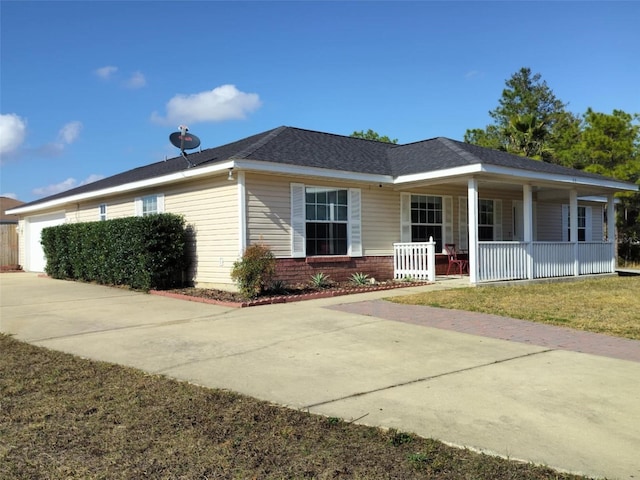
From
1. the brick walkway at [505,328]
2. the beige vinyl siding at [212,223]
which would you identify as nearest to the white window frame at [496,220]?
the brick walkway at [505,328]

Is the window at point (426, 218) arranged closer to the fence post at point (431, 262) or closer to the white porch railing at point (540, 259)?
the fence post at point (431, 262)

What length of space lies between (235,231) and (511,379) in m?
8.46

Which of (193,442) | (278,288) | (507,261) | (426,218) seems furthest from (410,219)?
(193,442)

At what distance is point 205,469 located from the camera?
11.2 feet

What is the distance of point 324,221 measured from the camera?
14125mm

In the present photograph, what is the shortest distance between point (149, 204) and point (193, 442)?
13.4 meters

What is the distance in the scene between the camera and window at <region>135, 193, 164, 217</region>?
15.7 meters

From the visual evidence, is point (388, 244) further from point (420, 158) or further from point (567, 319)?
point (567, 319)

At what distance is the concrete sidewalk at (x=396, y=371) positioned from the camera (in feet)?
13.1

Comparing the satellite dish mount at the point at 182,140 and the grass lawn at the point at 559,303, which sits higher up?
the satellite dish mount at the point at 182,140

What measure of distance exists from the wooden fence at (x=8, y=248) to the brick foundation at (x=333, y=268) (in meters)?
18.3

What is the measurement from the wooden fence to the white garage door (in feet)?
4.60

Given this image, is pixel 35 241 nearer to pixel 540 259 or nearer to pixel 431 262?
pixel 431 262

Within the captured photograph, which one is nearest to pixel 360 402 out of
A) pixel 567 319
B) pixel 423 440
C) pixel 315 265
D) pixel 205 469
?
pixel 423 440
